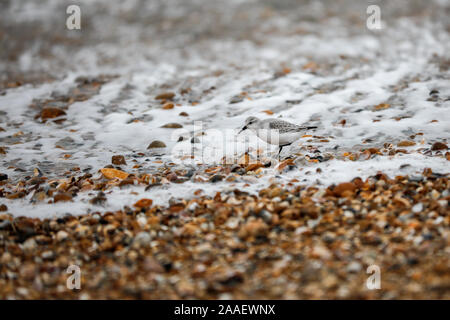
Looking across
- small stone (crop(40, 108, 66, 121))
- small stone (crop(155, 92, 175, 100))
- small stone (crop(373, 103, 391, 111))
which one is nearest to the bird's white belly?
small stone (crop(373, 103, 391, 111))

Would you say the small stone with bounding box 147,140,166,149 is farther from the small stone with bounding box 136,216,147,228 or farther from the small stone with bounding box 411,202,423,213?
the small stone with bounding box 411,202,423,213

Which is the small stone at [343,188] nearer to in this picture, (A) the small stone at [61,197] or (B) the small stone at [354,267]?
(B) the small stone at [354,267]

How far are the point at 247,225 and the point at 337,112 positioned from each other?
10.1ft

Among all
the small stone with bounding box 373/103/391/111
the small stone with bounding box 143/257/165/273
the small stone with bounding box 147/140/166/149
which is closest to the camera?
the small stone with bounding box 143/257/165/273

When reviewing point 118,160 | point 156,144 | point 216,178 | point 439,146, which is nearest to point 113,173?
point 118,160

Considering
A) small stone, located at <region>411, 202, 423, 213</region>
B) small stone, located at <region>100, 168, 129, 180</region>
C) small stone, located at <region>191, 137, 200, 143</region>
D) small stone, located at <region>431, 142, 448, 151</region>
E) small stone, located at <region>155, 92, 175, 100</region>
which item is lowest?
small stone, located at <region>411, 202, 423, 213</region>

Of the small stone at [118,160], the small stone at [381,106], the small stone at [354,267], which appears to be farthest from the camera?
the small stone at [381,106]

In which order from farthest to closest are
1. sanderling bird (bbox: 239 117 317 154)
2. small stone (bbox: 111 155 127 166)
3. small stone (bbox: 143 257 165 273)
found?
small stone (bbox: 111 155 127 166), sanderling bird (bbox: 239 117 317 154), small stone (bbox: 143 257 165 273)

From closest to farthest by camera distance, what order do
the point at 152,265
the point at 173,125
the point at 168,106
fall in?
the point at 152,265 < the point at 173,125 < the point at 168,106

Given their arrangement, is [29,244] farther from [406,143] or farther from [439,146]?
[439,146]

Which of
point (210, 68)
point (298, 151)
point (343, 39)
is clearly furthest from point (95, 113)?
point (343, 39)

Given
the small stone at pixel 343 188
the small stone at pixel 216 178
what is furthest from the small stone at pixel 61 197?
the small stone at pixel 343 188

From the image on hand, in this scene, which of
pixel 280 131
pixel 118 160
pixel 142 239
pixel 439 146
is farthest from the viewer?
pixel 118 160

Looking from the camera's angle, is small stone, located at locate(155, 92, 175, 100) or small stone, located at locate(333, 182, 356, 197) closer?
small stone, located at locate(333, 182, 356, 197)
